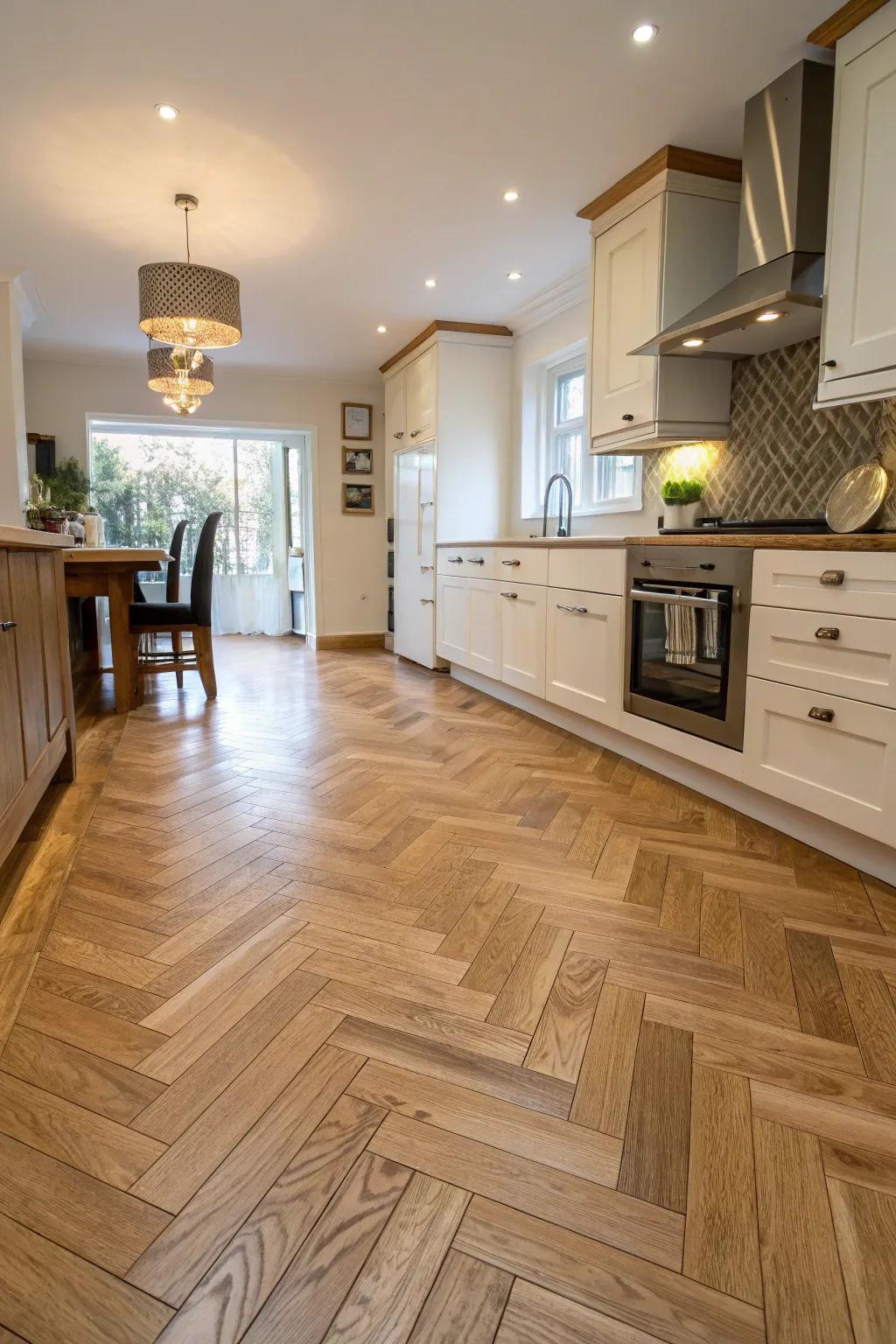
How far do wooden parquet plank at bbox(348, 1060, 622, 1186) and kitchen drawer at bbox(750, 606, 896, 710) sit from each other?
1.28 meters

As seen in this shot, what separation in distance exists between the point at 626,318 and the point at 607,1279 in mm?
3188

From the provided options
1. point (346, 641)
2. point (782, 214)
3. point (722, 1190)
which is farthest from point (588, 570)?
point (346, 641)

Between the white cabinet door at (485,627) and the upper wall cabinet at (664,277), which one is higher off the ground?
the upper wall cabinet at (664,277)

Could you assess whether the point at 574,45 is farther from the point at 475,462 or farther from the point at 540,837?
the point at 475,462

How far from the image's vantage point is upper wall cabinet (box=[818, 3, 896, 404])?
1.95 meters

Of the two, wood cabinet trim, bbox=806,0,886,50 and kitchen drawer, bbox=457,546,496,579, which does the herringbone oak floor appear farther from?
wood cabinet trim, bbox=806,0,886,50

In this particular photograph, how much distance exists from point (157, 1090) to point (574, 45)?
2.84 m

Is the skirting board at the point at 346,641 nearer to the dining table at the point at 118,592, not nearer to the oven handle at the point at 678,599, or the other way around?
the dining table at the point at 118,592

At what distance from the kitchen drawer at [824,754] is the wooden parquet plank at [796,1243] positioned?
1.00 m

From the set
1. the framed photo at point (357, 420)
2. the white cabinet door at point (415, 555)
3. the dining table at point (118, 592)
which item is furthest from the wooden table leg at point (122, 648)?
the framed photo at point (357, 420)

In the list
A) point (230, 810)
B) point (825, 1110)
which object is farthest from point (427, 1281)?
point (230, 810)

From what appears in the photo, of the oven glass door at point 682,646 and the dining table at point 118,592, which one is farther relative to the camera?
the dining table at point 118,592

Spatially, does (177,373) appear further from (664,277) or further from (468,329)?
(664,277)

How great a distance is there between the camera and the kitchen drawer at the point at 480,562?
4078mm
